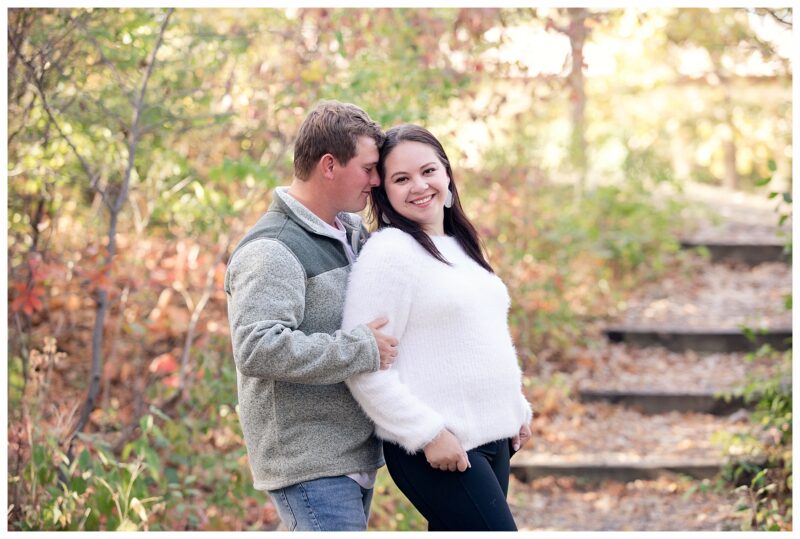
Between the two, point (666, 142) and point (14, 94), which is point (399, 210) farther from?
point (666, 142)

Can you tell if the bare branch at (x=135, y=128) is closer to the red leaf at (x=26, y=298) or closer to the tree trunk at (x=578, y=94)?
the red leaf at (x=26, y=298)

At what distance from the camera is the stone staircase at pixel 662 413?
15.7 feet

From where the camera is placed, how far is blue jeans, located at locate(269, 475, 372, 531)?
225cm

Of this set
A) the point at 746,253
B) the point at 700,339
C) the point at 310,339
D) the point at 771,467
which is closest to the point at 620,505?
the point at 771,467

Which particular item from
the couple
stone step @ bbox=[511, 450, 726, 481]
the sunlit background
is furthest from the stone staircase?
the couple

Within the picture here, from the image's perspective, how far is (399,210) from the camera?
2420 mm

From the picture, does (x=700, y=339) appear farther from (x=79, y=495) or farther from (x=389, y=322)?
(x=389, y=322)

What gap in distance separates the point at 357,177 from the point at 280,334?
0.53 metres

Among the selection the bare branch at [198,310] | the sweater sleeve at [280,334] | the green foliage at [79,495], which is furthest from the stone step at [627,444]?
the sweater sleeve at [280,334]

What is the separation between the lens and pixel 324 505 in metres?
2.25

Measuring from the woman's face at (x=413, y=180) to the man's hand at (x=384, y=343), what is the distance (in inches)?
14.0

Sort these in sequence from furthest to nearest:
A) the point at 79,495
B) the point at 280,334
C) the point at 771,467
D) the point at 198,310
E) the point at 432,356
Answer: the point at 198,310 → the point at 771,467 → the point at 79,495 → the point at 432,356 → the point at 280,334

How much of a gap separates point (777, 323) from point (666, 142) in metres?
4.74

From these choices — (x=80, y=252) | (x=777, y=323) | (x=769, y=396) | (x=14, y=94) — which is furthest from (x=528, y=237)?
(x=14, y=94)
